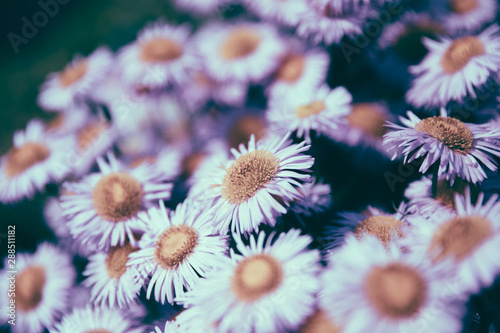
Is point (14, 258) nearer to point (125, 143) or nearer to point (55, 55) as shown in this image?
point (125, 143)

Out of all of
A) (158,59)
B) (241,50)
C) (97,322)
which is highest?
(158,59)

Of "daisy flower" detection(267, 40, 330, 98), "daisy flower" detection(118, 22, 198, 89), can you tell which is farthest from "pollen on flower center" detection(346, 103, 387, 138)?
"daisy flower" detection(118, 22, 198, 89)

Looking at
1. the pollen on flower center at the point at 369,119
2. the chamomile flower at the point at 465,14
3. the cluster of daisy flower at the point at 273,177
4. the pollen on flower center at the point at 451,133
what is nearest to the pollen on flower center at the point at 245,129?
the cluster of daisy flower at the point at 273,177

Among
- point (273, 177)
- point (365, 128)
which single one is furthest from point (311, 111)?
point (273, 177)

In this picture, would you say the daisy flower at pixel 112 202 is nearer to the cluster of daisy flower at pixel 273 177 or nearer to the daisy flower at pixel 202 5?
the cluster of daisy flower at pixel 273 177

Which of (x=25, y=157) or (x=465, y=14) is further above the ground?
(x=25, y=157)

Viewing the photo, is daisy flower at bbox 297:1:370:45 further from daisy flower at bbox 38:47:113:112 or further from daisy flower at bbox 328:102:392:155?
daisy flower at bbox 38:47:113:112

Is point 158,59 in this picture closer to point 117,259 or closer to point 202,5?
point 202,5
